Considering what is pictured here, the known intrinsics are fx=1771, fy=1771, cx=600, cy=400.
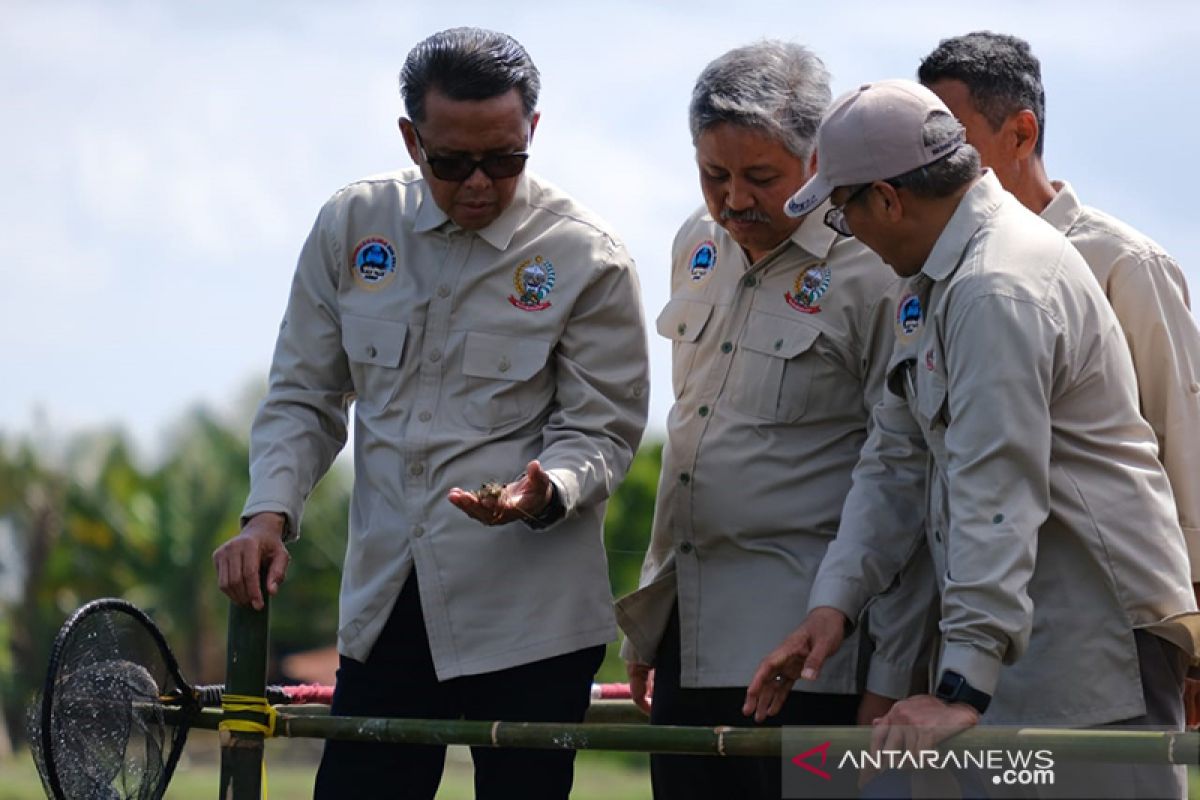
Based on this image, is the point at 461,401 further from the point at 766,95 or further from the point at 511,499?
the point at 766,95

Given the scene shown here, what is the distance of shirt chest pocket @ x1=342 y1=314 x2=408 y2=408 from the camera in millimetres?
3164

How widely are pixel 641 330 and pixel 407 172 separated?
57 cm

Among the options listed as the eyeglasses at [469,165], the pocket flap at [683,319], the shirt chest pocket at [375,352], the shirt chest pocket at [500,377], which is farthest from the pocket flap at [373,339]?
the pocket flap at [683,319]

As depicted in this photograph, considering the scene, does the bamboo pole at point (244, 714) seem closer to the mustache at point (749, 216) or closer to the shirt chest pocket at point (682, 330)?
the shirt chest pocket at point (682, 330)

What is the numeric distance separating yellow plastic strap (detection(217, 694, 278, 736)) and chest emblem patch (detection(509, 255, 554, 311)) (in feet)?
2.84

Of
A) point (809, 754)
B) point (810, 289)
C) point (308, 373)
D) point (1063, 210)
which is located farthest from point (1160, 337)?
point (308, 373)

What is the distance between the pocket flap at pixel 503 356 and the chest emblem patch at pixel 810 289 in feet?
1.53

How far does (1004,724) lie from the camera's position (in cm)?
261

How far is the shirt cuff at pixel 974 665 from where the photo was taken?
93.8 inches

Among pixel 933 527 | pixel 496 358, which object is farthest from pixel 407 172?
pixel 933 527

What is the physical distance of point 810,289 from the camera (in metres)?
3.21

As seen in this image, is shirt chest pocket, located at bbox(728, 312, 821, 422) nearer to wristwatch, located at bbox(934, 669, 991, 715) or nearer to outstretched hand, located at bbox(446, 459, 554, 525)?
outstretched hand, located at bbox(446, 459, 554, 525)

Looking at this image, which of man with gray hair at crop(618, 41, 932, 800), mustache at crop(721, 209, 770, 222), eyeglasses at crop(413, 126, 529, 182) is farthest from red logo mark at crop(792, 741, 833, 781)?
eyeglasses at crop(413, 126, 529, 182)

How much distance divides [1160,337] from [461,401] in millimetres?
1209
